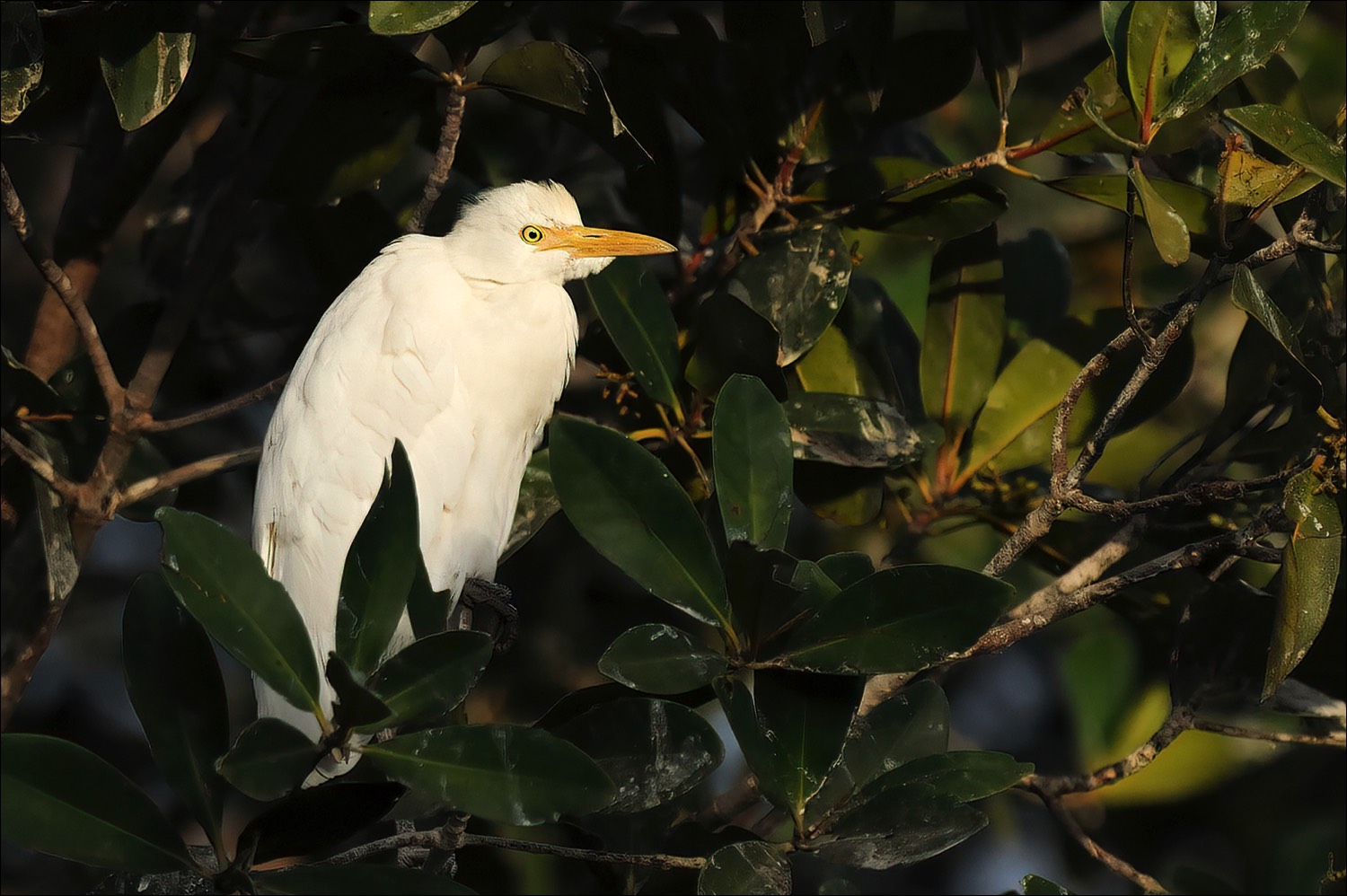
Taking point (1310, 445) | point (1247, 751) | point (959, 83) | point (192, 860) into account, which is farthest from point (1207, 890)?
point (192, 860)

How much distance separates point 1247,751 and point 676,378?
159 centimetres

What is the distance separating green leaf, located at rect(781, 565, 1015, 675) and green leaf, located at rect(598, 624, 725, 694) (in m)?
0.11

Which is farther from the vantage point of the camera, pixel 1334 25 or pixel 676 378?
pixel 1334 25

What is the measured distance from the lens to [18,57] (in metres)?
1.98

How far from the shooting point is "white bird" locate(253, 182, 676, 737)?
2.46m

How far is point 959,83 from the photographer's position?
243 cm

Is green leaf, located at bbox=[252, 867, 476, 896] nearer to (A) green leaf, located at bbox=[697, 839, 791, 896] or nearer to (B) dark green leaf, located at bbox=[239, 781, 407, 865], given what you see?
(B) dark green leaf, located at bbox=[239, 781, 407, 865]

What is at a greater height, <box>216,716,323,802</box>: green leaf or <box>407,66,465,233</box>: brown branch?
<box>407,66,465,233</box>: brown branch

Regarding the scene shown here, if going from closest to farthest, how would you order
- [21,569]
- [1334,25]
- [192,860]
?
[192,860] → [21,569] → [1334,25]

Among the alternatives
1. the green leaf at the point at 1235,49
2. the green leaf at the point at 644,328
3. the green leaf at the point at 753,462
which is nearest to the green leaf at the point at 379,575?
the green leaf at the point at 753,462

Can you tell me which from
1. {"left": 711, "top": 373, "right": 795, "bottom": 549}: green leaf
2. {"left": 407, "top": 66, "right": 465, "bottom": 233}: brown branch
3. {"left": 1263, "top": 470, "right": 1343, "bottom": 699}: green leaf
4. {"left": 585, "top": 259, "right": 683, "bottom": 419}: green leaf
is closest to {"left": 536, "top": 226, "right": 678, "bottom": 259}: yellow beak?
{"left": 585, "top": 259, "right": 683, "bottom": 419}: green leaf

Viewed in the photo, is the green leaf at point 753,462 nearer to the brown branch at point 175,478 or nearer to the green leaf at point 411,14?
the green leaf at point 411,14

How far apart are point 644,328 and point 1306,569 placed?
1095 millimetres

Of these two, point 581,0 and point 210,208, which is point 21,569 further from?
point 581,0
